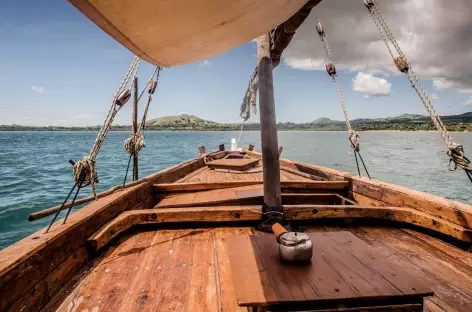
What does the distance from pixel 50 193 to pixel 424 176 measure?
88.4 ft

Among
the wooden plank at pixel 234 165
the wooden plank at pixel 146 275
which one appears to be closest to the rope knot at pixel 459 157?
the wooden plank at pixel 146 275

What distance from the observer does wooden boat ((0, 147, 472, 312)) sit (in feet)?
6.26

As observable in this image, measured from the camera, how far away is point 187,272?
8.34ft

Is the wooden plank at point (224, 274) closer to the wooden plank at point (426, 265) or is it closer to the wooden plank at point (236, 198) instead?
the wooden plank at point (236, 198)

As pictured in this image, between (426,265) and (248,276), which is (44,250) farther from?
(426,265)

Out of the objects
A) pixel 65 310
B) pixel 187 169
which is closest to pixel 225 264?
pixel 65 310

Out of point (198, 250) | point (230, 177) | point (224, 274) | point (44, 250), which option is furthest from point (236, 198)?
point (44, 250)

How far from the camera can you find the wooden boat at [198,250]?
75.2 inches

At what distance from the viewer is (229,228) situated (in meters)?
3.70

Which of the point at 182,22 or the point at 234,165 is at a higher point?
the point at 182,22

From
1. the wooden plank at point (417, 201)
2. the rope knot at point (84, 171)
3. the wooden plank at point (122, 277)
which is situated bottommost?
the wooden plank at point (122, 277)

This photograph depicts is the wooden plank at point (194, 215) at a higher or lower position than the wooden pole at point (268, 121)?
lower

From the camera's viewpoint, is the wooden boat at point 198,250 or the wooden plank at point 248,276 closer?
the wooden plank at point 248,276

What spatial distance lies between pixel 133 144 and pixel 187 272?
274 cm
